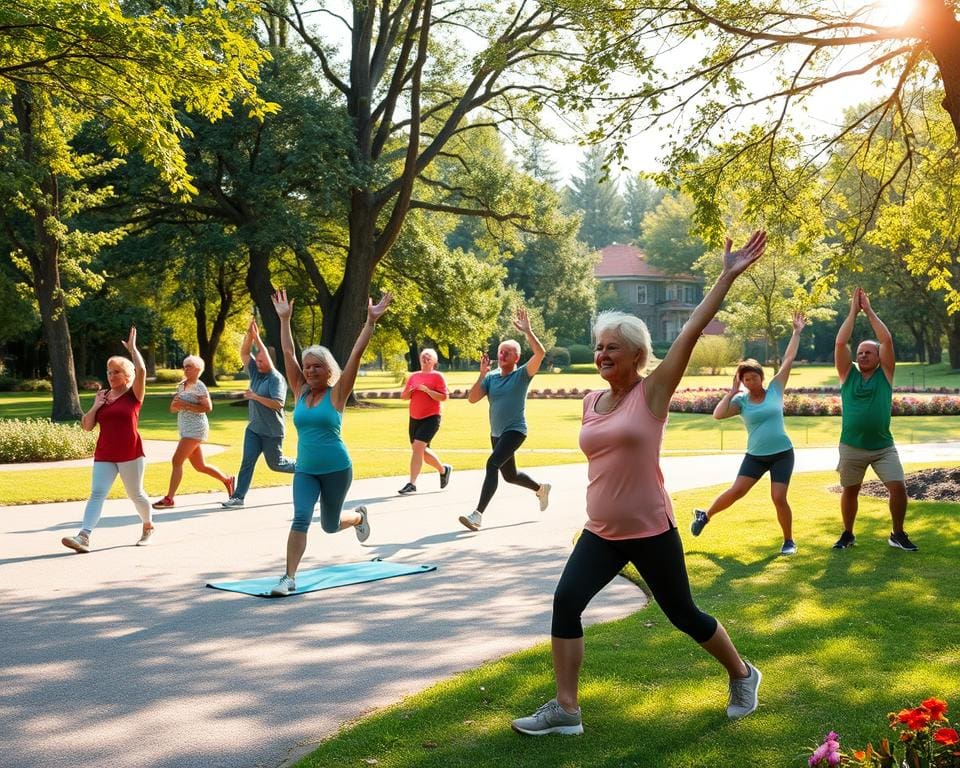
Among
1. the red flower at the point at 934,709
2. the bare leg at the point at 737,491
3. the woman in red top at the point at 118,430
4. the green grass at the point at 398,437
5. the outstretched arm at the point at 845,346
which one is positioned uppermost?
the outstretched arm at the point at 845,346

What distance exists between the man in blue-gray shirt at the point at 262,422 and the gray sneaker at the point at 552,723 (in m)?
8.37

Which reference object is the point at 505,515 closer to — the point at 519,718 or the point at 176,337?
the point at 519,718

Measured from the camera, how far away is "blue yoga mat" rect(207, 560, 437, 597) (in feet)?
26.9

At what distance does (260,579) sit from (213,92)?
689cm

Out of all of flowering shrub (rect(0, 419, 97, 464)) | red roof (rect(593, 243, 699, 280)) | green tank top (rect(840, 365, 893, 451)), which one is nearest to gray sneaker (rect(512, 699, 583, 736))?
green tank top (rect(840, 365, 893, 451))

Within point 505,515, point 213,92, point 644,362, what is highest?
point 213,92

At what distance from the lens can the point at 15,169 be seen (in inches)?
879

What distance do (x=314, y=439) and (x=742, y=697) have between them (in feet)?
13.7

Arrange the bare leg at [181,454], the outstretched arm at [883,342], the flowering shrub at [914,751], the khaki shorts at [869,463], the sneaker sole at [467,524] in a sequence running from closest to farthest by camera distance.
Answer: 1. the flowering shrub at [914,751]
2. the outstretched arm at [883,342]
3. the khaki shorts at [869,463]
4. the sneaker sole at [467,524]
5. the bare leg at [181,454]

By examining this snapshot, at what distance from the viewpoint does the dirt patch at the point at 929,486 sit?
12844mm

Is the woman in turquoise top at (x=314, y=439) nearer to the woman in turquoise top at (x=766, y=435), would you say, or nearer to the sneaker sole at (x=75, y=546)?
the sneaker sole at (x=75, y=546)

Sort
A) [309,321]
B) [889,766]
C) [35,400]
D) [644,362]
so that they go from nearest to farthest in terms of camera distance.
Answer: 1. [889,766]
2. [644,362]
3. [35,400]
4. [309,321]

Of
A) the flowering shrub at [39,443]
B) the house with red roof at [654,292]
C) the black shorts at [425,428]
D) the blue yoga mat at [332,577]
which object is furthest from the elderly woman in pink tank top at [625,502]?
the house with red roof at [654,292]

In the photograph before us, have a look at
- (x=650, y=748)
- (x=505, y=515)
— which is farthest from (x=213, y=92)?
(x=650, y=748)
